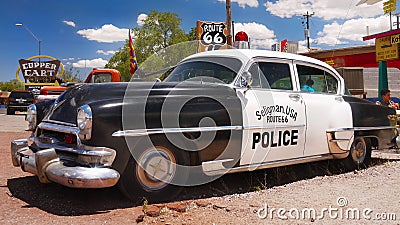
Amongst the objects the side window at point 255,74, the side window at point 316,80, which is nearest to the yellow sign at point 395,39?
the side window at point 316,80

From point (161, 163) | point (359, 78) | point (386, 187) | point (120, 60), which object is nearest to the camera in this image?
point (161, 163)

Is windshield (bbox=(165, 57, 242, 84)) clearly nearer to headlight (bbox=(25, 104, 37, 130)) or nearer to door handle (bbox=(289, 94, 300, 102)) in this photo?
door handle (bbox=(289, 94, 300, 102))

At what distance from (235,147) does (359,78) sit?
11.3 meters

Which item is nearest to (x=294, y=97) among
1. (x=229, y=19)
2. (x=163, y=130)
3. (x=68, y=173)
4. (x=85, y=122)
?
(x=163, y=130)

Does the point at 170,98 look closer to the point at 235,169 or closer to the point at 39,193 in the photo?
the point at 235,169

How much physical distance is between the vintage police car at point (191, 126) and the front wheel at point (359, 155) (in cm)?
28

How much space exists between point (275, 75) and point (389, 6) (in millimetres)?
14206

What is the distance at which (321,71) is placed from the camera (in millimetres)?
5711

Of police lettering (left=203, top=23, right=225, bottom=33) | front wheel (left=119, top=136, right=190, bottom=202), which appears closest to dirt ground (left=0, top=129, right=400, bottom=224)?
front wheel (left=119, top=136, right=190, bottom=202)

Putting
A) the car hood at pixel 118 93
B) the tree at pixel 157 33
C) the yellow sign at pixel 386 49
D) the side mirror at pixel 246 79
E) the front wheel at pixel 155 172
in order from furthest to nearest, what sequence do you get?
the tree at pixel 157 33, the yellow sign at pixel 386 49, the side mirror at pixel 246 79, the car hood at pixel 118 93, the front wheel at pixel 155 172

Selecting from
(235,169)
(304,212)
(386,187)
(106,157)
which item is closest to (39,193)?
(106,157)

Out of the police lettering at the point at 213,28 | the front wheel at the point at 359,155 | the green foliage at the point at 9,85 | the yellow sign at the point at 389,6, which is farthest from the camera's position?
the green foliage at the point at 9,85

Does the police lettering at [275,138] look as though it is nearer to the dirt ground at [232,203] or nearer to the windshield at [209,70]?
the dirt ground at [232,203]

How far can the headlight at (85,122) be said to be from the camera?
3543mm
